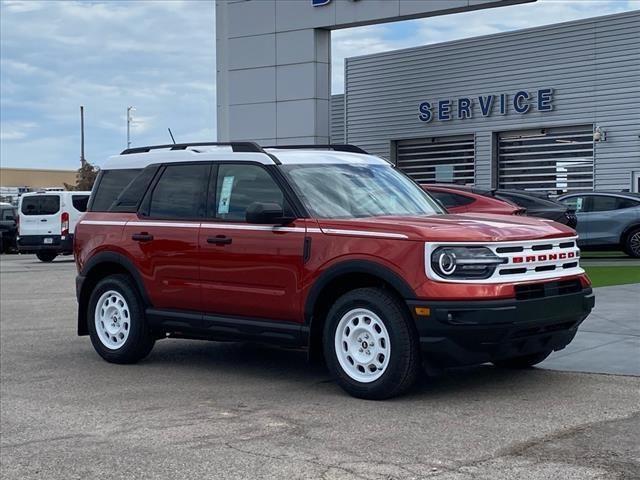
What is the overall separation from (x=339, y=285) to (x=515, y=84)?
21.7 meters

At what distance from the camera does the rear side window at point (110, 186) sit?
955 cm

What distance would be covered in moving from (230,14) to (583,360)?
22013mm

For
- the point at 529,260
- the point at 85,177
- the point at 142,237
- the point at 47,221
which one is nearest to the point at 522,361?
the point at 529,260

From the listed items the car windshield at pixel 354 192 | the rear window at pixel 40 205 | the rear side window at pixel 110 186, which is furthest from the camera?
the rear window at pixel 40 205

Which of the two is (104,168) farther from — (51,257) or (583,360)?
(51,257)

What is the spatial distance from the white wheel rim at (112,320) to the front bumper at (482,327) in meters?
3.37

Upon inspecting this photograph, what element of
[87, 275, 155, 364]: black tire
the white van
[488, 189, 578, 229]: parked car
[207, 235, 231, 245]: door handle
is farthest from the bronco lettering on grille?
the white van

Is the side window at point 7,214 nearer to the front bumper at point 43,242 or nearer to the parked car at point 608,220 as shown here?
the front bumper at point 43,242

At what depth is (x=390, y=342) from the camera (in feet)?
23.4

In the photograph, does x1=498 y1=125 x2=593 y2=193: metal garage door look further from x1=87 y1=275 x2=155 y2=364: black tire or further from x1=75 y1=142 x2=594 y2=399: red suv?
x1=87 y1=275 x2=155 y2=364: black tire

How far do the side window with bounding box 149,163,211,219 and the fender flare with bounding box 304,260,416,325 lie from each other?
155cm

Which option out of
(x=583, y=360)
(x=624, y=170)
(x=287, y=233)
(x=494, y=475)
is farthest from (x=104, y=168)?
(x=624, y=170)

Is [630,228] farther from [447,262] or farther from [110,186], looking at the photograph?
[447,262]

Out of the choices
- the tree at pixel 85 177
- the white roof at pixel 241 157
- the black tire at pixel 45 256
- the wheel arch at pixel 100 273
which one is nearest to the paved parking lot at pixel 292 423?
the wheel arch at pixel 100 273
